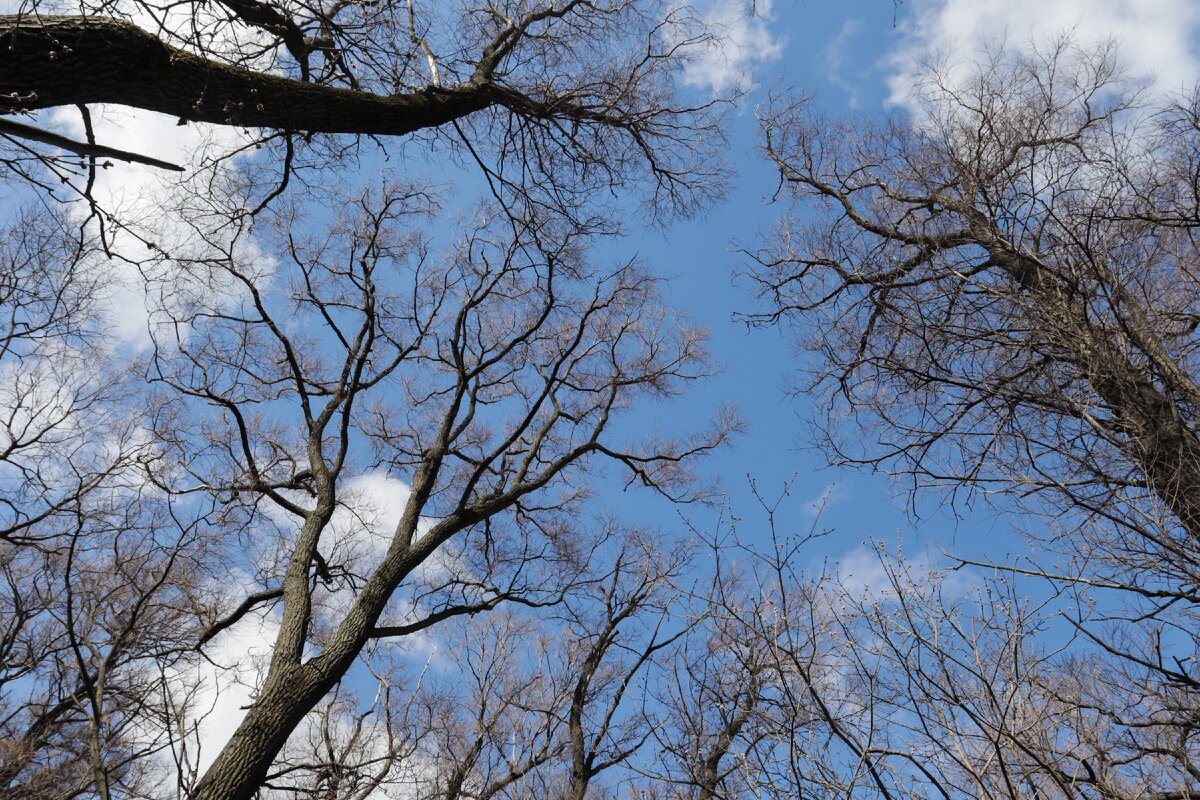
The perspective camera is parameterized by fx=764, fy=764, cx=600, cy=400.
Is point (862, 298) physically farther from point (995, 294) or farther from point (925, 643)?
point (925, 643)

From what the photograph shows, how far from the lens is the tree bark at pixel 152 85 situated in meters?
3.13

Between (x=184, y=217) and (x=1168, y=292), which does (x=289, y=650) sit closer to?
(x=184, y=217)

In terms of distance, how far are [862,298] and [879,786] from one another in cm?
545

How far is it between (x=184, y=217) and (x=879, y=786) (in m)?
6.11

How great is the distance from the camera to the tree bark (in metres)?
3.13

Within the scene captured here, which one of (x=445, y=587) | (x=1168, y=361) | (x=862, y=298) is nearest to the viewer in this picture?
(x=1168, y=361)

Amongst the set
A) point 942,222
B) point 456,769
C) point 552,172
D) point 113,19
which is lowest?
point 113,19

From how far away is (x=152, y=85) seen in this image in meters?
3.54

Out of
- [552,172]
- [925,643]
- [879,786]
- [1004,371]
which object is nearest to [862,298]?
[1004,371]

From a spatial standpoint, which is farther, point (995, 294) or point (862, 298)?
point (862, 298)

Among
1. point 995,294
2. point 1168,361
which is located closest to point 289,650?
point 995,294

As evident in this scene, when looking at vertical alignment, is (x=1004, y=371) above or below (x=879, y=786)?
above

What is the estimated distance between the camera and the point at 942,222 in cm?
639

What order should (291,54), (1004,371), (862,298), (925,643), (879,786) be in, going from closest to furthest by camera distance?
1. (879,786)
2. (925,643)
3. (291,54)
4. (1004,371)
5. (862,298)
